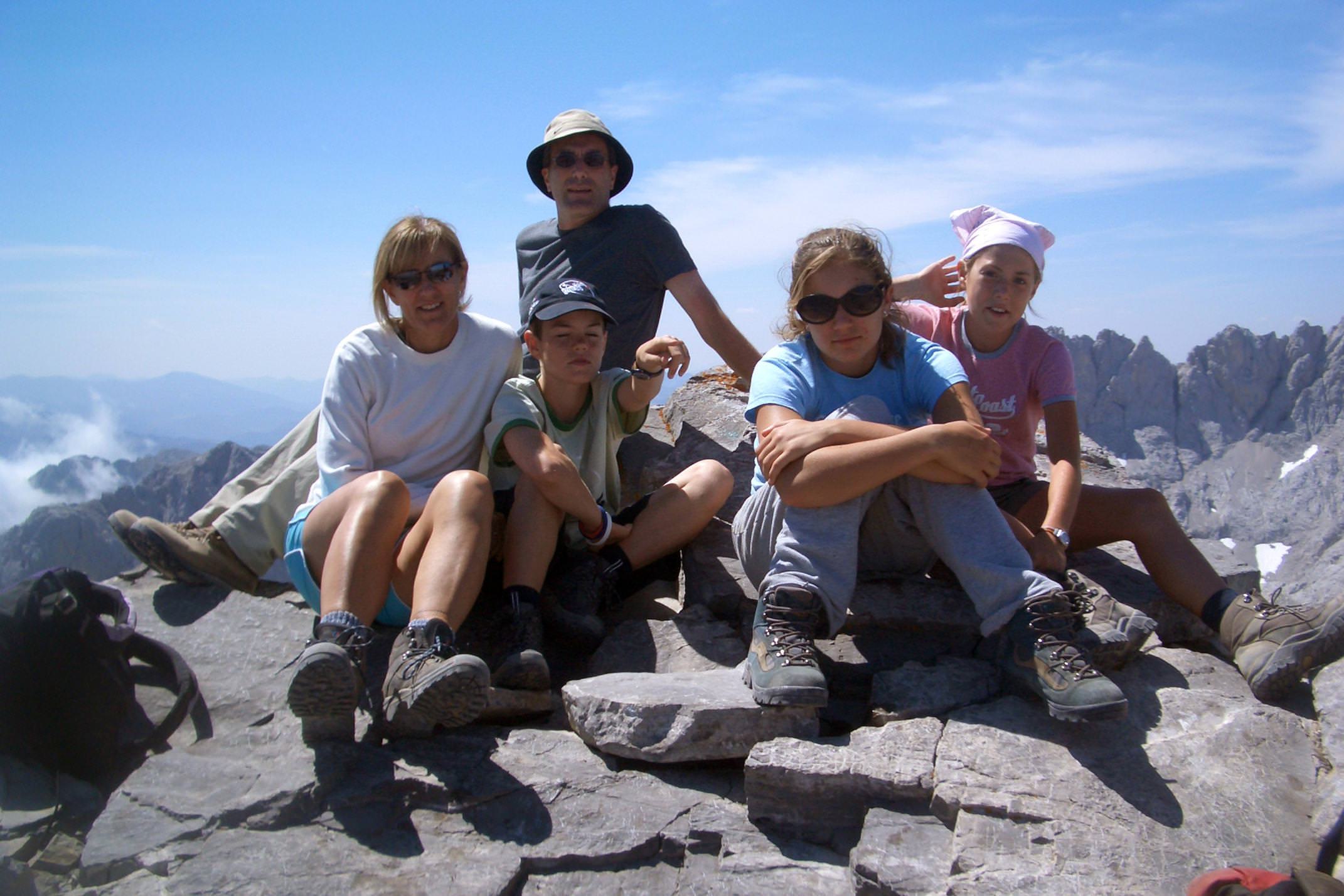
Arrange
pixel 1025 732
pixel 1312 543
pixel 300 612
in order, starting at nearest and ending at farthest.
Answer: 1. pixel 1025 732
2. pixel 300 612
3. pixel 1312 543

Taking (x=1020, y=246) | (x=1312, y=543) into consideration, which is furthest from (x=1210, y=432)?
(x=1020, y=246)

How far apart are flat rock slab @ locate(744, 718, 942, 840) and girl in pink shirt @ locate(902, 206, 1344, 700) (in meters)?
1.25

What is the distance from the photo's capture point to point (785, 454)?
3344 mm

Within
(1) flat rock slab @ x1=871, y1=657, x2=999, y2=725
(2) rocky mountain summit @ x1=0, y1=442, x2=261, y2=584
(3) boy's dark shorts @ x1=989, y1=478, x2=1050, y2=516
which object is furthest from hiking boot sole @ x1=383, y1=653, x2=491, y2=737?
(2) rocky mountain summit @ x1=0, y1=442, x2=261, y2=584

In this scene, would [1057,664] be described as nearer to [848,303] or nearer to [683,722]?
[683,722]

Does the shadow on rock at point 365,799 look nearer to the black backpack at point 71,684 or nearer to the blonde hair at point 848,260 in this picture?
the black backpack at point 71,684

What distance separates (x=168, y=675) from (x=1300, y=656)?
512 cm

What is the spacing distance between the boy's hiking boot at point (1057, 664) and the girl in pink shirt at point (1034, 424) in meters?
0.54

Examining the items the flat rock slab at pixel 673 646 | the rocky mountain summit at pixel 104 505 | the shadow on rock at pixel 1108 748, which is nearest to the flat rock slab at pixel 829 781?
the shadow on rock at pixel 1108 748

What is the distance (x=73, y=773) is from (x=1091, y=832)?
13.3 ft

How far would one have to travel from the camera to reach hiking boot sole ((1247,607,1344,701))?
126 inches

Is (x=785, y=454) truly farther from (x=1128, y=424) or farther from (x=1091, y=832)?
(x=1128, y=424)

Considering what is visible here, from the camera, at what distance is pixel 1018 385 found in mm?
4172

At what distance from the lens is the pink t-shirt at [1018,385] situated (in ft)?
13.6
